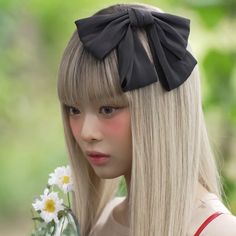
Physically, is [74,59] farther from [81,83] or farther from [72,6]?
[72,6]

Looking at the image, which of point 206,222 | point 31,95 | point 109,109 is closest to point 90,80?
point 109,109

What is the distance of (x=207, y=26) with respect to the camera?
3521mm

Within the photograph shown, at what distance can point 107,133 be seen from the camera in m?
1.85

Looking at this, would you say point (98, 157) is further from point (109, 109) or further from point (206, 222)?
point (206, 222)

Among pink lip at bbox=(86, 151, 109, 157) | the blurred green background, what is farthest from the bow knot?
the blurred green background

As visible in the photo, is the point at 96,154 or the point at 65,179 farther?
the point at 65,179

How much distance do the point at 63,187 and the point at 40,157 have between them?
3.17 meters

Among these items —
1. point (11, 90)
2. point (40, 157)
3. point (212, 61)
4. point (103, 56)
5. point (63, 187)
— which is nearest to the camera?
point (103, 56)

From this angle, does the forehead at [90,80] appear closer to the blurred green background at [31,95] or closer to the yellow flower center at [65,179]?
the yellow flower center at [65,179]

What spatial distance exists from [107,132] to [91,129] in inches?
1.6

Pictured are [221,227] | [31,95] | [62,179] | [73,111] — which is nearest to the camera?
[221,227]

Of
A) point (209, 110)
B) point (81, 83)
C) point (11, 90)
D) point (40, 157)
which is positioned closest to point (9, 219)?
point (40, 157)

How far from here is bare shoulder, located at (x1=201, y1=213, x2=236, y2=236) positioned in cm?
180

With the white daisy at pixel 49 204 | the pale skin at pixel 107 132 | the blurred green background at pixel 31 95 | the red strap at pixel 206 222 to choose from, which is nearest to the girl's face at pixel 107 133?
the pale skin at pixel 107 132
